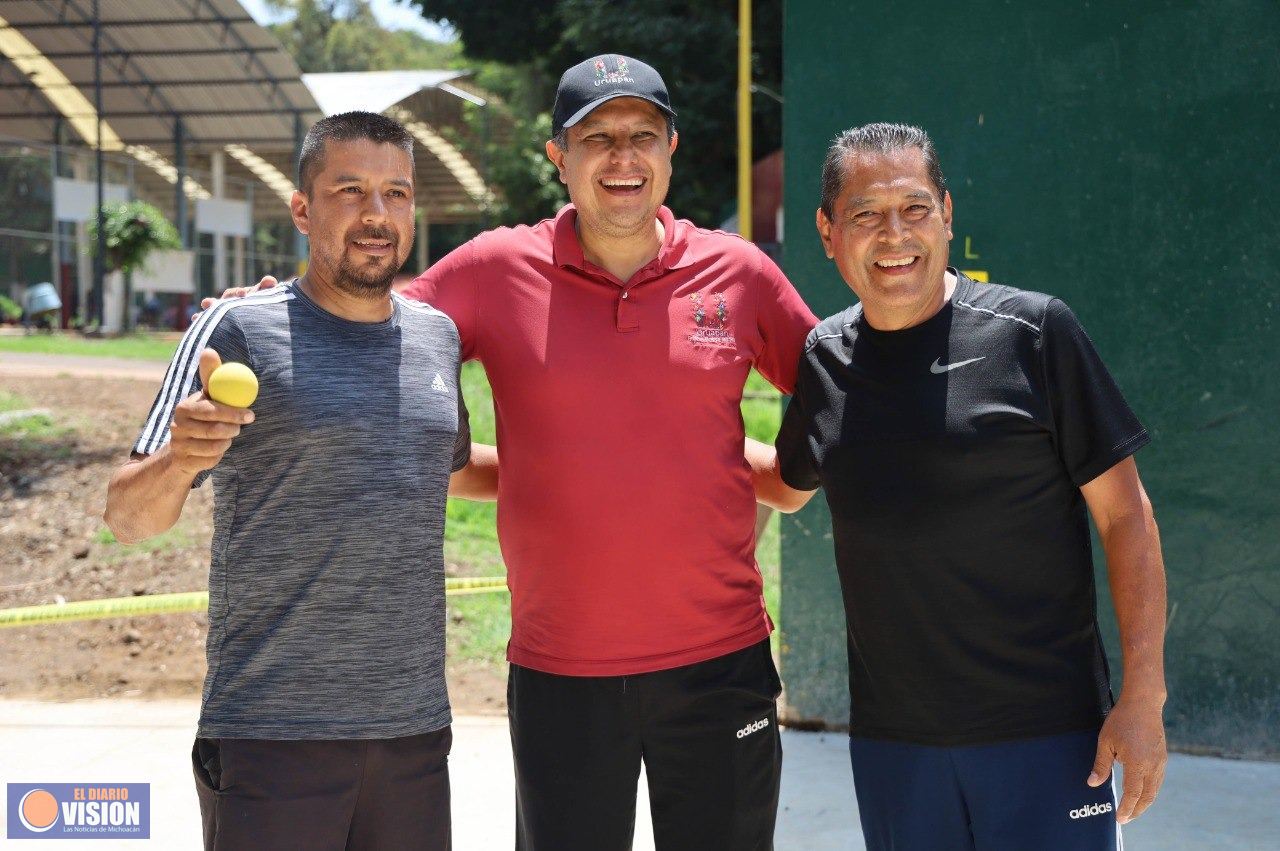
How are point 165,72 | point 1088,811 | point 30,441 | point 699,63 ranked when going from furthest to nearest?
point 165,72
point 699,63
point 30,441
point 1088,811

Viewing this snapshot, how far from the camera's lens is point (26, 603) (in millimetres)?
7727

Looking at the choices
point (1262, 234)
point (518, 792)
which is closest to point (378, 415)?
point (518, 792)

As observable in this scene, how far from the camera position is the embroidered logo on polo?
123 inches

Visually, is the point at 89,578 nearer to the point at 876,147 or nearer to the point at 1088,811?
the point at 876,147

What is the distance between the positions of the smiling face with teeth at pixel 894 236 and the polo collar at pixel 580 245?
52cm

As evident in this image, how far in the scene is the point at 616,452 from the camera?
301 centimetres

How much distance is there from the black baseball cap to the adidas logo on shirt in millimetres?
1865

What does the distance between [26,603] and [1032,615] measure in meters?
6.89

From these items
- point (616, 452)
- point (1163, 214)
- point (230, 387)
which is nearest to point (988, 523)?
point (616, 452)

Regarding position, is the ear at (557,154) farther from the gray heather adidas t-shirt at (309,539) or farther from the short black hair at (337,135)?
the gray heather adidas t-shirt at (309,539)

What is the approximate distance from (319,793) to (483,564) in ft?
19.3

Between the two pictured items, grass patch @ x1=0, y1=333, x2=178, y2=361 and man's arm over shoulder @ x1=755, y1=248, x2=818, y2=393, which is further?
grass patch @ x1=0, y1=333, x2=178, y2=361

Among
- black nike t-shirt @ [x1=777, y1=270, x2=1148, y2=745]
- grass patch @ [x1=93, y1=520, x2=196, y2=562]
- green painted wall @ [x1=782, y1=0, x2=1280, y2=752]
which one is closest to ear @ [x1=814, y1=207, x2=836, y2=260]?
black nike t-shirt @ [x1=777, y1=270, x2=1148, y2=745]

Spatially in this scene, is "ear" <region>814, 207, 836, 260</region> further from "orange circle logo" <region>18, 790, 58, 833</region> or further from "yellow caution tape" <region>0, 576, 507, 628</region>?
"orange circle logo" <region>18, 790, 58, 833</region>
